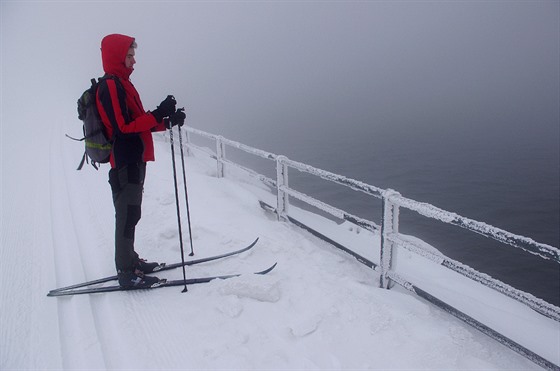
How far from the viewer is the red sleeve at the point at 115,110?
12.5 feet

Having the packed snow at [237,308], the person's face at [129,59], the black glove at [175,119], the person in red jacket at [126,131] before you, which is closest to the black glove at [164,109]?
the person in red jacket at [126,131]

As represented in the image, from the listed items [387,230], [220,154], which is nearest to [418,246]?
[387,230]

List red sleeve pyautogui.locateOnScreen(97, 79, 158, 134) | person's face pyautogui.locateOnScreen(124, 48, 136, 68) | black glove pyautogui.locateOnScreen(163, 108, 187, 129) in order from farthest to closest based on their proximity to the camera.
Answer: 1. black glove pyautogui.locateOnScreen(163, 108, 187, 129)
2. person's face pyautogui.locateOnScreen(124, 48, 136, 68)
3. red sleeve pyautogui.locateOnScreen(97, 79, 158, 134)

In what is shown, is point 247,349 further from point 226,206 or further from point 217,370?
point 226,206

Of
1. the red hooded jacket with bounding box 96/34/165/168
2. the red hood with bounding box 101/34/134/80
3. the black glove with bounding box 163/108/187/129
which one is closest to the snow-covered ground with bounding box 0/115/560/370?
the red hooded jacket with bounding box 96/34/165/168

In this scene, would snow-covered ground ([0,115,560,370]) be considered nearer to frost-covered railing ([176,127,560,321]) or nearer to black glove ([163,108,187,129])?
frost-covered railing ([176,127,560,321])

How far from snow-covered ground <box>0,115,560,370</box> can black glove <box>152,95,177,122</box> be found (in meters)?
1.98

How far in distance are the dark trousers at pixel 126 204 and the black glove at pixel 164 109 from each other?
1.99 ft

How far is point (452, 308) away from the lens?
404 cm

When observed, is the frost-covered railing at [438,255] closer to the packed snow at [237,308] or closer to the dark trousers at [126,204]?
the packed snow at [237,308]

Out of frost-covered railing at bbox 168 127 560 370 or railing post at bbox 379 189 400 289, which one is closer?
frost-covered railing at bbox 168 127 560 370

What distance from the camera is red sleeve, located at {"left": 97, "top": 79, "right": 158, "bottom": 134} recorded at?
12.5ft

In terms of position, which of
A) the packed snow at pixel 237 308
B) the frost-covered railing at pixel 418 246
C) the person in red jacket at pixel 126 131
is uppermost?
the person in red jacket at pixel 126 131

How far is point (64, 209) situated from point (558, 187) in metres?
24.5
